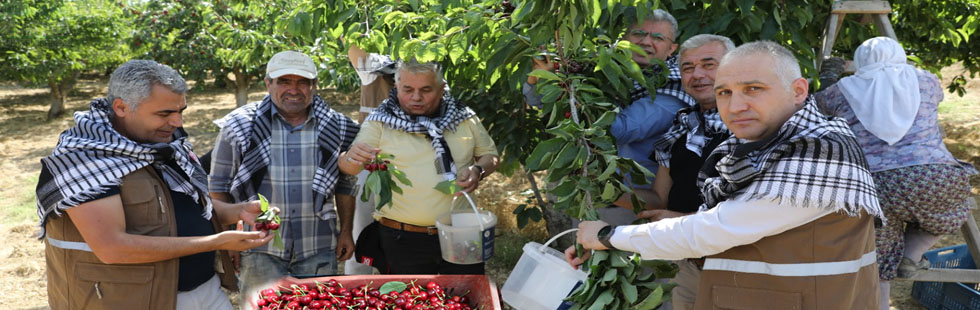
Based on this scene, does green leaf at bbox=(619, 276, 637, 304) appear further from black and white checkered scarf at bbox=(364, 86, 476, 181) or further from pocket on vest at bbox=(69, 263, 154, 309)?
pocket on vest at bbox=(69, 263, 154, 309)

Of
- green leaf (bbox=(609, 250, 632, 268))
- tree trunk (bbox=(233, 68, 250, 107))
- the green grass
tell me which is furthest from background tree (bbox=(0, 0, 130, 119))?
green leaf (bbox=(609, 250, 632, 268))

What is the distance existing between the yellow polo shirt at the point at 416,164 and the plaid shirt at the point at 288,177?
25 centimetres

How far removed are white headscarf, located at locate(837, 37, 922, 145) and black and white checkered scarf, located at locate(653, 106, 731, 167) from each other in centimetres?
71

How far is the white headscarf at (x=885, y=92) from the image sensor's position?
271 cm

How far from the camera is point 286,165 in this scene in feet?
10.00

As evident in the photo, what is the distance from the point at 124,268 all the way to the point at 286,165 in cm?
91

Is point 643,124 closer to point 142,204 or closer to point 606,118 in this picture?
point 606,118

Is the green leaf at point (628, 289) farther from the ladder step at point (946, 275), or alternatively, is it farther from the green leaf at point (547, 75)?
the ladder step at point (946, 275)

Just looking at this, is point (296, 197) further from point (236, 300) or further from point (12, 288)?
point (12, 288)

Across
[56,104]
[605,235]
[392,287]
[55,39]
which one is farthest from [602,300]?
[56,104]

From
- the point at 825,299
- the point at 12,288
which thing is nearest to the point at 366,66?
the point at 825,299

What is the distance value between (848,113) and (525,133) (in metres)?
1.93

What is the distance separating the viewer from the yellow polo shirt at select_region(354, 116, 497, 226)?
3.09m

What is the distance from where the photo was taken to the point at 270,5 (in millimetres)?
5059
